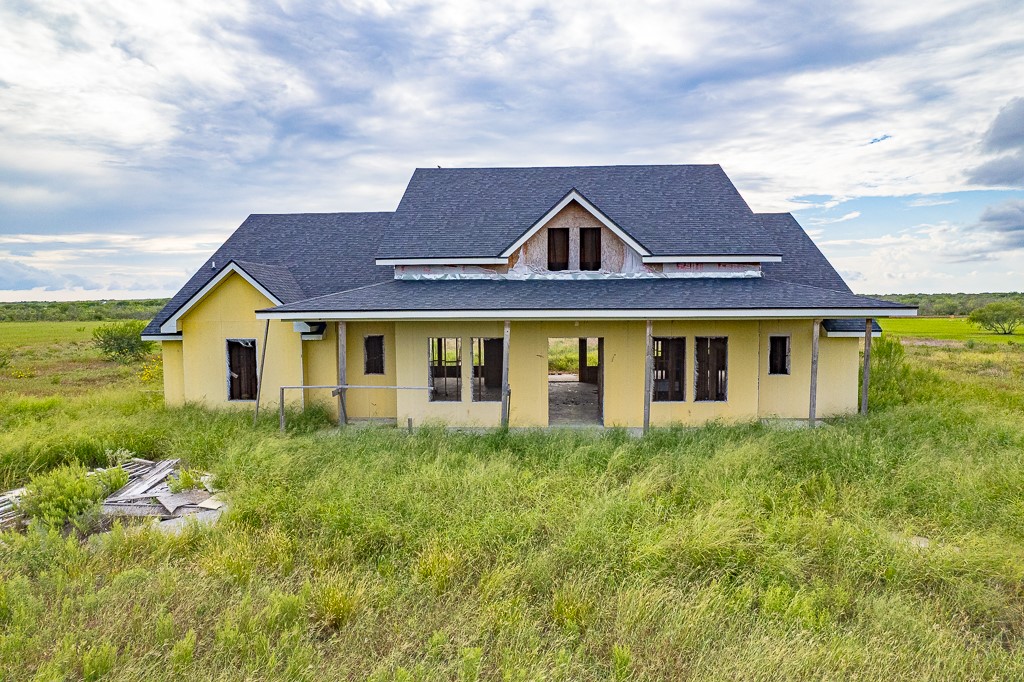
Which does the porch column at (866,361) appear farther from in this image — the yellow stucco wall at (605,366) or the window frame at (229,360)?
the window frame at (229,360)

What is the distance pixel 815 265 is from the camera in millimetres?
15602

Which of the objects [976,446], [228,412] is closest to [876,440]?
[976,446]

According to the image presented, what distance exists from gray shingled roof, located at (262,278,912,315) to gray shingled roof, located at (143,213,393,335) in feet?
6.36

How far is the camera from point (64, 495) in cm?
790

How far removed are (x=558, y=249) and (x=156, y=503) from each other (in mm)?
10292

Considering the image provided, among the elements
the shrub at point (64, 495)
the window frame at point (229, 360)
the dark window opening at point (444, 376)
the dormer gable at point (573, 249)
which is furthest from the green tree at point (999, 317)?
the shrub at point (64, 495)

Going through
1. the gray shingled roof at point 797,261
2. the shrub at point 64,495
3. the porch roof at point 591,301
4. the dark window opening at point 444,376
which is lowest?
the shrub at point 64,495

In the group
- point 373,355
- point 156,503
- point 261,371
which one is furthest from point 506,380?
point 156,503

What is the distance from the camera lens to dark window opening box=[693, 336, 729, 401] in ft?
43.3

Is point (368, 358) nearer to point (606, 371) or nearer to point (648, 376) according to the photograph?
point (606, 371)

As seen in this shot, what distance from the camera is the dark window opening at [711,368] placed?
43.3ft

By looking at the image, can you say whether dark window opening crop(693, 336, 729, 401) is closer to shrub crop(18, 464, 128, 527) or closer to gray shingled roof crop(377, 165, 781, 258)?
gray shingled roof crop(377, 165, 781, 258)

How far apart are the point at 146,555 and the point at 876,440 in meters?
11.6

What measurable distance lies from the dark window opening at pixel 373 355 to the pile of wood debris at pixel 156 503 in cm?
570
